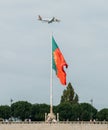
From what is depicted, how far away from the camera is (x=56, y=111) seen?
144250 millimetres

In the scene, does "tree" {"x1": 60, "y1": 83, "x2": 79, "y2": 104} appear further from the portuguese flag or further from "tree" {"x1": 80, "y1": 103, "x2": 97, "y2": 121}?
the portuguese flag

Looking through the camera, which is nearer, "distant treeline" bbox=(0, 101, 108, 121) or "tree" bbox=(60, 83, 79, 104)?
"distant treeline" bbox=(0, 101, 108, 121)

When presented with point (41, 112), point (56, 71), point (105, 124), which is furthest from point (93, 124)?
point (41, 112)

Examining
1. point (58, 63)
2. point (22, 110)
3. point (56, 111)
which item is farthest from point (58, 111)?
point (58, 63)

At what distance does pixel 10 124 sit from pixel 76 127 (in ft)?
29.9

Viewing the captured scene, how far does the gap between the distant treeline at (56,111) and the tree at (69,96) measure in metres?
10.0

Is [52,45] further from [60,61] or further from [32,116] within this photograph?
[32,116]

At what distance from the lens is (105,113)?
5861 inches

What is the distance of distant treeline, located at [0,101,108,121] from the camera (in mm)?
144875

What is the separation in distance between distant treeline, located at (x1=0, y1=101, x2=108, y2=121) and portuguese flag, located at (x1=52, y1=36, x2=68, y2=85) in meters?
44.0

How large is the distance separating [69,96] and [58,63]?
2478 inches

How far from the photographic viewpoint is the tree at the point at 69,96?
160500 millimetres

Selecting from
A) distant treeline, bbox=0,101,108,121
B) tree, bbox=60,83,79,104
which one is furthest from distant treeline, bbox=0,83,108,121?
tree, bbox=60,83,79,104

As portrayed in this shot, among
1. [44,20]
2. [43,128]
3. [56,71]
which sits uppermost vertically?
[44,20]
